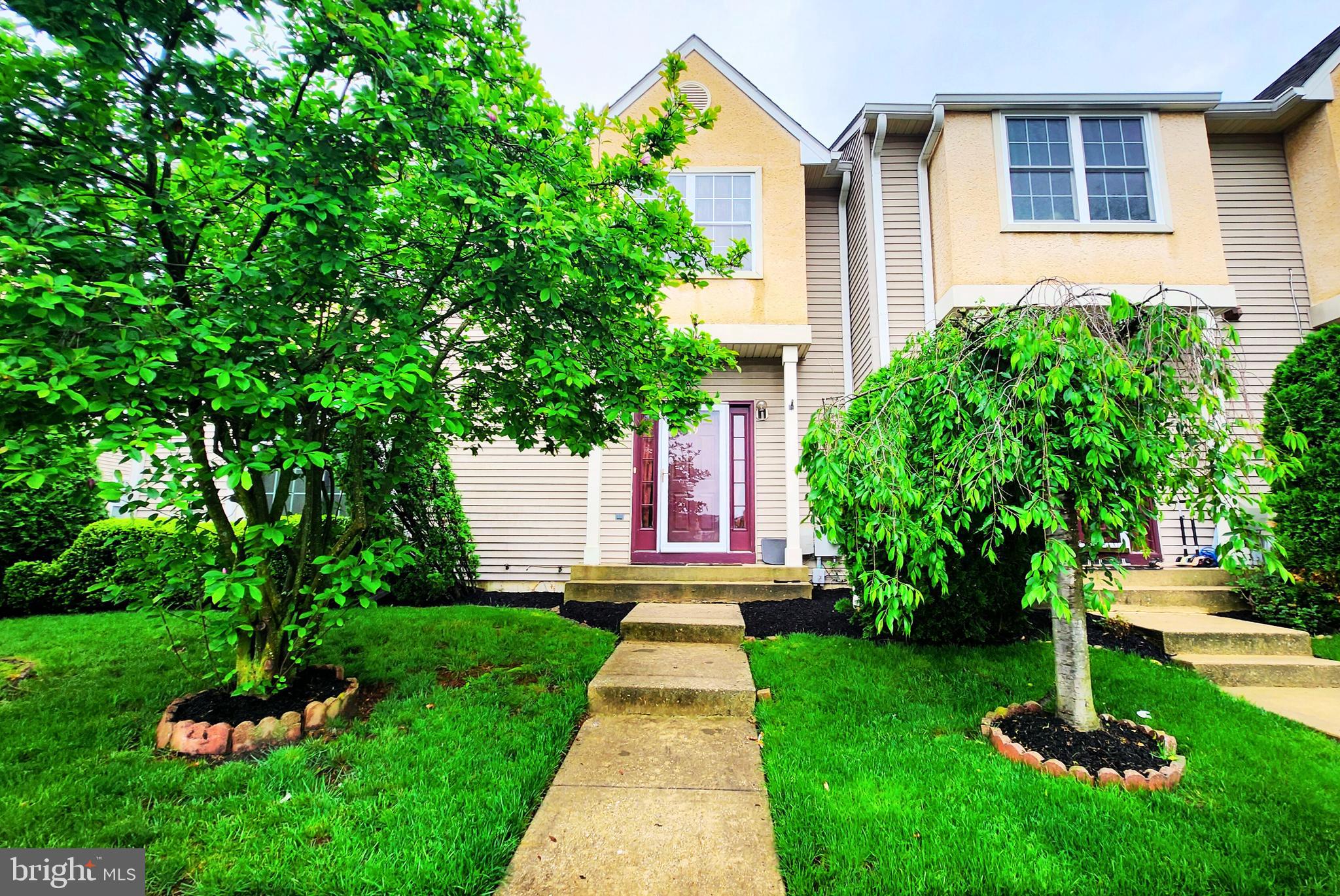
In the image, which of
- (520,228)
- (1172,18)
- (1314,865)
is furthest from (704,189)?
(1172,18)

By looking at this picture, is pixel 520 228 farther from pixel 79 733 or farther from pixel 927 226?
pixel 927 226

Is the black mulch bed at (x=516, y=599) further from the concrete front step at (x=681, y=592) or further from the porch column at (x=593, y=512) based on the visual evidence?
the porch column at (x=593, y=512)

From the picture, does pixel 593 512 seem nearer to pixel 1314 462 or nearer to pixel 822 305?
pixel 822 305

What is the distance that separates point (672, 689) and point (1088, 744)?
7.28 feet

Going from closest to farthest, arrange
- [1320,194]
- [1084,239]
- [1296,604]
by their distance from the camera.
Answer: [1296,604]
[1084,239]
[1320,194]

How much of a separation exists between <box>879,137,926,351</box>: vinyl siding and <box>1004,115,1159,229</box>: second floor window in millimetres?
1099

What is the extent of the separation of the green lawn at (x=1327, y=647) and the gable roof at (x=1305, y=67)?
7.12 meters

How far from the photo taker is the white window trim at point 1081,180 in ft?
21.2

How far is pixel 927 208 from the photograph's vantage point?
7188 mm

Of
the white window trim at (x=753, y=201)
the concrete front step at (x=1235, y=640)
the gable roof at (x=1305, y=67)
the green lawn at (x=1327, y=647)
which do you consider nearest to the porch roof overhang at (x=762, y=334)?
the white window trim at (x=753, y=201)

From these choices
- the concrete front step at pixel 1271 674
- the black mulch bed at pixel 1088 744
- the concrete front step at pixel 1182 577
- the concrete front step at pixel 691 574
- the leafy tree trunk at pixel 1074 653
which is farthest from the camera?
the concrete front step at pixel 691 574

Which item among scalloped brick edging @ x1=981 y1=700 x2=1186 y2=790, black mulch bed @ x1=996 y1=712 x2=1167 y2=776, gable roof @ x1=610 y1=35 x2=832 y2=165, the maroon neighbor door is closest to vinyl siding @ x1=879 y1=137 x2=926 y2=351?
gable roof @ x1=610 y1=35 x2=832 y2=165

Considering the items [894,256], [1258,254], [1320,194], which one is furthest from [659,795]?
[1320,194]

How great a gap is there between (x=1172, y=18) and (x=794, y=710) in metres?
17.3
